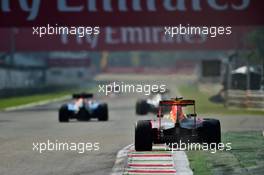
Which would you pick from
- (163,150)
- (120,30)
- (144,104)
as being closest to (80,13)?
(144,104)

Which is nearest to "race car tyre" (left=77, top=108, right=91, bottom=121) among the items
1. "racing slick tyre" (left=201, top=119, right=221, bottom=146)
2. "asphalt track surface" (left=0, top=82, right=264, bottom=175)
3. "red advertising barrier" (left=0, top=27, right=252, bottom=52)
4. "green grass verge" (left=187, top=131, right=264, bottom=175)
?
"asphalt track surface" (left=0, top=82, right=264, bottom=175)

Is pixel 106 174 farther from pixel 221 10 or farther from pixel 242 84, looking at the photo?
pixel 242 84

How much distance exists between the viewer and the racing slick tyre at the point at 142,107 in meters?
35.1

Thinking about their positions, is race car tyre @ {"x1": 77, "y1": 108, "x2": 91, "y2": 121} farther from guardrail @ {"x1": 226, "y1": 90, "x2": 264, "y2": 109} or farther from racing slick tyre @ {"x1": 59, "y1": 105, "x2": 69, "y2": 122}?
guardrail @ {"x1": 226, "y1": 90, "x2": 264, "y2": 109}

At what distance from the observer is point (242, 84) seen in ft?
147

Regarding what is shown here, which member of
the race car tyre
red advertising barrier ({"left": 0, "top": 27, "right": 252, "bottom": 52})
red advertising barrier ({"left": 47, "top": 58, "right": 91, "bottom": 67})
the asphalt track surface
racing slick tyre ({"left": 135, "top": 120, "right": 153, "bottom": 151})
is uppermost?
red advertising barrier ({"left": 0, "top": 27, "right": 252, "bottom": 52})

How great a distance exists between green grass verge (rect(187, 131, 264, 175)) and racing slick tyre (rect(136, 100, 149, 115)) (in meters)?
15.0

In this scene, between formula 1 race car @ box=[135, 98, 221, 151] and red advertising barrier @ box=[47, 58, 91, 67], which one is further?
red advertising barrier @ box=[47, 58, 91, 67]

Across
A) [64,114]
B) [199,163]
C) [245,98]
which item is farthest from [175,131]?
[245,98]

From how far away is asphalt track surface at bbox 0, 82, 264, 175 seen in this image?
14984 mm

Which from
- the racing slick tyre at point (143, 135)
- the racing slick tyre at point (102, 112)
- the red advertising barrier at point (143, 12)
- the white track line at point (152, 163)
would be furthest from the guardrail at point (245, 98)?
the racing slick tyre at point (143, 135)

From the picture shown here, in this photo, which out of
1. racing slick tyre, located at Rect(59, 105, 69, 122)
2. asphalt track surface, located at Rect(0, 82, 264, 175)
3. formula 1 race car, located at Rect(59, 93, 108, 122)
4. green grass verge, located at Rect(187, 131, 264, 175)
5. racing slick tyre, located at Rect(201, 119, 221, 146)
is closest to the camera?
green grass verge, located at Rect(187, 131, 264, 175)

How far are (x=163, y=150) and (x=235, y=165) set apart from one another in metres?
3.23

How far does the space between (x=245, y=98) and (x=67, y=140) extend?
2082cm
